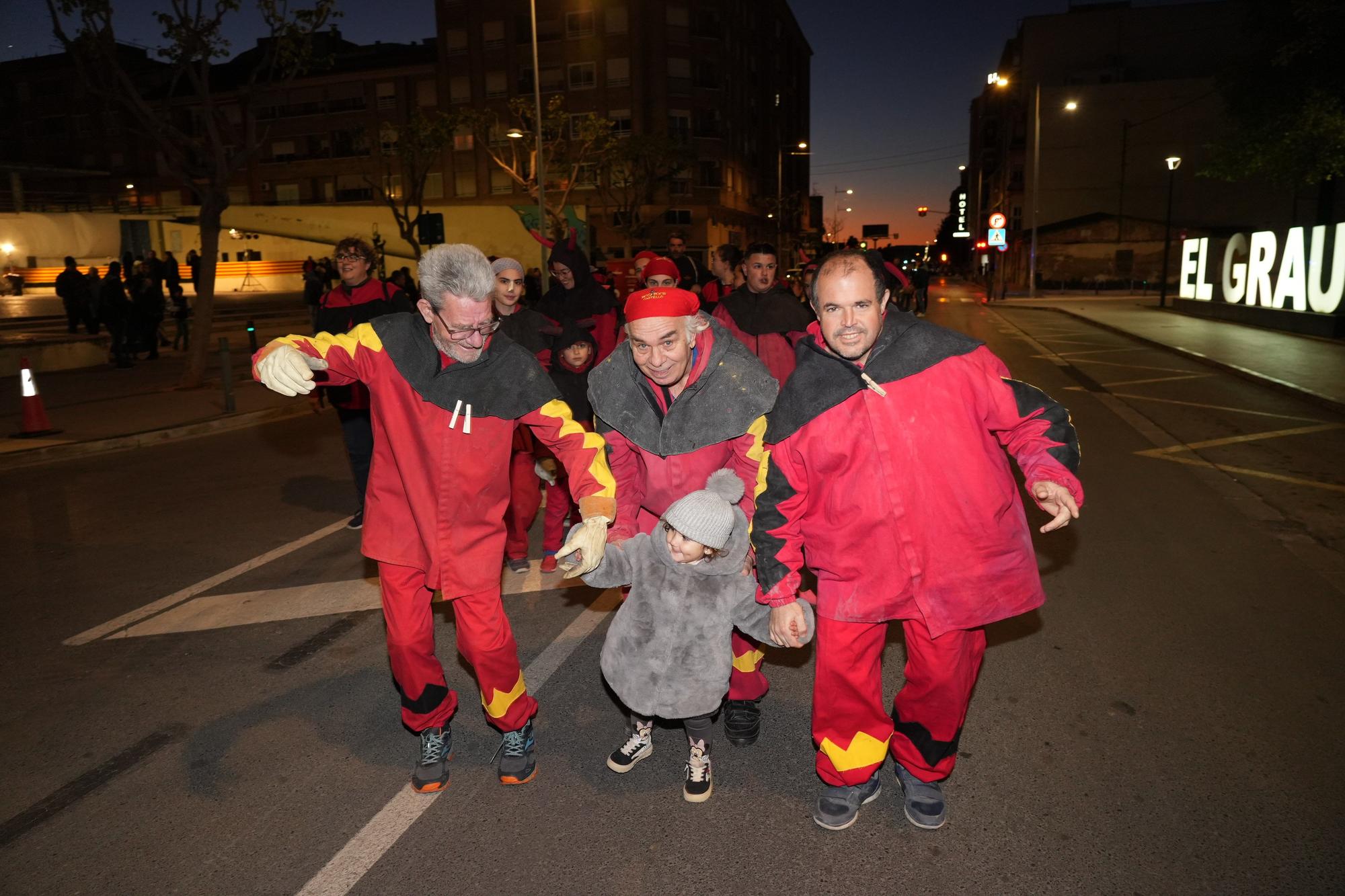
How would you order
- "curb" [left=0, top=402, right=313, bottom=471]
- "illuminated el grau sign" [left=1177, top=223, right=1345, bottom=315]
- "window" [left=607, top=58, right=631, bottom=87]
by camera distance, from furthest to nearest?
1. "window" [left=607, top=58, right=631, bottom=87]
2. "illuminated el grau sign" [left=1177, top=223, right=1345, bottom=315]
3. "curb" [left=0, top=402, right=313, bottom=471]

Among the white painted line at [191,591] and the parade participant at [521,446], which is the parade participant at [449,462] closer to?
the parade participant at [521,446]

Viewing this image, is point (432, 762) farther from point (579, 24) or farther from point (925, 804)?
point (579, 24)

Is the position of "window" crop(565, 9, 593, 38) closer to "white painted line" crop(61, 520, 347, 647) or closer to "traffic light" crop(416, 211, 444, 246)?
"traffic light" crop(416, 211, 444, 246)

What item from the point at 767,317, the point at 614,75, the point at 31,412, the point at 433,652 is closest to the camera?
the point at 433,652

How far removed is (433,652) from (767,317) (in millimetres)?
4350

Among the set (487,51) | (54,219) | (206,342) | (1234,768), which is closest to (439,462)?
(1234,768)

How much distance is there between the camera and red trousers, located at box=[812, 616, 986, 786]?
321cm

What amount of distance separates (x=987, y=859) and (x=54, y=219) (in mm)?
46474

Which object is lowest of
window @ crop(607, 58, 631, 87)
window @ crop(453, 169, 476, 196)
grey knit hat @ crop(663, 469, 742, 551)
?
grey knit hat @ crop(663, 469, 742, 551)

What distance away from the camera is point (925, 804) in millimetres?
3344

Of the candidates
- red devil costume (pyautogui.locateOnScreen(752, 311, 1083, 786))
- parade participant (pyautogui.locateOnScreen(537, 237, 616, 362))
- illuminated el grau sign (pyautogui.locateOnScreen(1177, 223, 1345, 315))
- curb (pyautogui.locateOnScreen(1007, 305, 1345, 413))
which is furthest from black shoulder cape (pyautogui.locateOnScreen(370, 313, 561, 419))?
illuminated el grau sign (pyautogui.locateOnScreen(1177, 223, 1345, 315))

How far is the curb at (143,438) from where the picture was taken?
33.1ft

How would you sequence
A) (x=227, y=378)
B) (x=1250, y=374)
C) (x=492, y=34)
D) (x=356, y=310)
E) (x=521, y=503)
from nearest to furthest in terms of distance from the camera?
(x=521, y=503), (x=356, y=310), (x=227, y=378), (x=1250, y=374), (x=492, y=34)

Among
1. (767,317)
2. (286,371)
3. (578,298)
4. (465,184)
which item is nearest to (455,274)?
(286,371)
